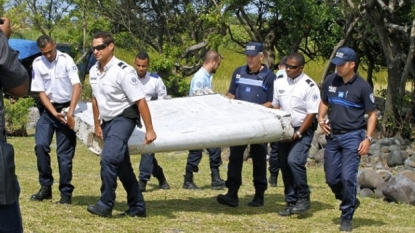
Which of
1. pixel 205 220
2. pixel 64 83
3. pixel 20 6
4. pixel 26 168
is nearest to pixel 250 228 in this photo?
pixel 205 220

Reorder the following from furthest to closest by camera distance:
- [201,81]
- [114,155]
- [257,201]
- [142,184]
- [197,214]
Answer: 1. [201,81]
2. [142,184]
3. [257,201]
4. [197,214]
5. [114,155]

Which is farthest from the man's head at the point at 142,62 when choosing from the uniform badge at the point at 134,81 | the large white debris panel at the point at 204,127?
the uniform badge at the point at 134,81

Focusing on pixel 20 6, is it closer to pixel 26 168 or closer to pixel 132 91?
pixel 26 168

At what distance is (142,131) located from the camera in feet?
27.1

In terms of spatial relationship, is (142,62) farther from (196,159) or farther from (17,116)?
(17,116)

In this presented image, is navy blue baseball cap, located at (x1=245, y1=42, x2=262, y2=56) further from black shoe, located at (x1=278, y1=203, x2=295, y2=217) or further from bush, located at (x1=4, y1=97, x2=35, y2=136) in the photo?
bush, located at (x1=4, y1=97, x2=35, y2=136)

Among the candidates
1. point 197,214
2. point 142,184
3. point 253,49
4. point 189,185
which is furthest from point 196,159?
point 253,49

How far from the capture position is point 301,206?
8.91 metres

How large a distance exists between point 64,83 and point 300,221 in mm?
2761

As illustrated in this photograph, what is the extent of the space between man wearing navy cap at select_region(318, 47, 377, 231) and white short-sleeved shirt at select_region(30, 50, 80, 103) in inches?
102

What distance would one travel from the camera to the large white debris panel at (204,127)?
825 centimetres

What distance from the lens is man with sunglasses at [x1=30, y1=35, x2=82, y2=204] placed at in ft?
29.0

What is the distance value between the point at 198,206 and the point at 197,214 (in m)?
0.62

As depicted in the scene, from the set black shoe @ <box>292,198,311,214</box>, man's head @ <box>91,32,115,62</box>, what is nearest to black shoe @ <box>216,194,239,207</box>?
black shoe @ <box>292,198,311,214</box>
